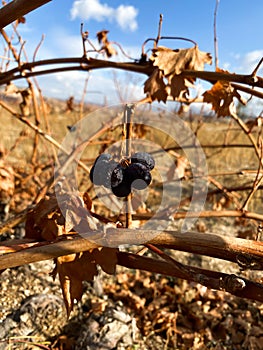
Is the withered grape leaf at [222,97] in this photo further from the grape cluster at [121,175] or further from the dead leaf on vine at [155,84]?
the grape cluster at [121,175]

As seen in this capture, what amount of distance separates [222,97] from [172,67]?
0.31 m

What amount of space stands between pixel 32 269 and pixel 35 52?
4.95 feet

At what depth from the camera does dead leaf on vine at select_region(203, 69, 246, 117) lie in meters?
1.82

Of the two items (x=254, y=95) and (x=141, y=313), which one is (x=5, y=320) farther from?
(x=254, y=95)

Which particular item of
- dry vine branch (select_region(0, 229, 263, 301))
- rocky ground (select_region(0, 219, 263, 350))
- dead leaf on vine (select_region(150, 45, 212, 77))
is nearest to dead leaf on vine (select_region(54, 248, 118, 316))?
dry vine branch (select_region(0, 229, 263, 301))

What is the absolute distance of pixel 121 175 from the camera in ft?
3.38

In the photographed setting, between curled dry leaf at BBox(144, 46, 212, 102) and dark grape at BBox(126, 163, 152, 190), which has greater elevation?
curled dry leaf at BBox(144, 46, 212, 102)

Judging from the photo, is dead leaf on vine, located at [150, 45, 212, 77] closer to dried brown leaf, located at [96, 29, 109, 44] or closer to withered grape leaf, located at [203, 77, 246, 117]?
withered grape leaf, located at [203, 77, 246, 117]

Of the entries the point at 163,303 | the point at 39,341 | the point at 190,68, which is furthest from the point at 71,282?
the point at 163,303

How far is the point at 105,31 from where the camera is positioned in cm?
323

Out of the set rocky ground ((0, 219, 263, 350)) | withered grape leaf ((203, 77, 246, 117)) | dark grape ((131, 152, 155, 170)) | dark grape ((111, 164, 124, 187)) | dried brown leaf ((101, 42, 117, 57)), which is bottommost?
rocky ground ((0, 219, 263, 350))

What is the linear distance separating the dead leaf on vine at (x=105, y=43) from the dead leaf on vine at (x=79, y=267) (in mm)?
2228

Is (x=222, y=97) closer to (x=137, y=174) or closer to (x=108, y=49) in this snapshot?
(x=137, y=174)

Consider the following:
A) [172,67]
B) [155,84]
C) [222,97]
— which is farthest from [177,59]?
[222,97]
